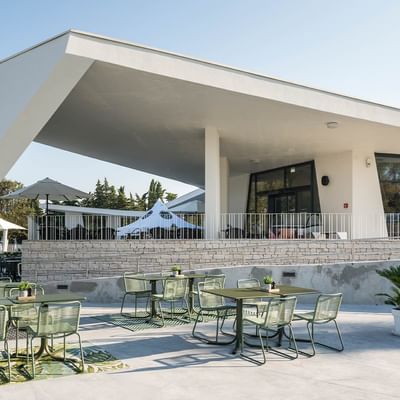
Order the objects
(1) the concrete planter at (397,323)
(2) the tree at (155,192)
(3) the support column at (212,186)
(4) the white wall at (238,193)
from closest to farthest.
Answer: (1) the concrete planter at (397,323)
(3) the support column at (212,186)
(4) the white wall at (238,193)
(2) the tree at (155,192)

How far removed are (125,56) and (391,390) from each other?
6.80 m

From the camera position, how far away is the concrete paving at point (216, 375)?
456cm

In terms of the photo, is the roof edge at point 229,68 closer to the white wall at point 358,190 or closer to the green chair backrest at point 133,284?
the white wall at point 358,190

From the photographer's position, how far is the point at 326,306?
252 inches

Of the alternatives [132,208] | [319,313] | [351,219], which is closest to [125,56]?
[319,313]

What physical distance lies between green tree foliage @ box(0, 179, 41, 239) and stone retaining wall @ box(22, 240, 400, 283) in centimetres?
2151

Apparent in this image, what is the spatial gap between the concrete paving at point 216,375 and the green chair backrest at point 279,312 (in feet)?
1.47

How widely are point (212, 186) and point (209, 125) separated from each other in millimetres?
1681

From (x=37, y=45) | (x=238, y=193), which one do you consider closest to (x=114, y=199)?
(x=238, y=193)

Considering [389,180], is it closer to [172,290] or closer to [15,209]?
[172,290]

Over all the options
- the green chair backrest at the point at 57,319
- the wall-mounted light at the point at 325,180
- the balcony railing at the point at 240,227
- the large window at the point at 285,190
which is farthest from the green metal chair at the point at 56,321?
the large window at the point at 285,190

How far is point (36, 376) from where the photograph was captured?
509cm

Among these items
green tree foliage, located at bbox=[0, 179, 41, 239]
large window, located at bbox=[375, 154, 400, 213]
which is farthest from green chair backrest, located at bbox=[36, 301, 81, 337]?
green tree foliage, located at bbox=[0, 179, 41, 239]

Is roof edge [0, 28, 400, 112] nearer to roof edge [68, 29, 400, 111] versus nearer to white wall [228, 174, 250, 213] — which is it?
roof edge [68, 29, 400, 111]
